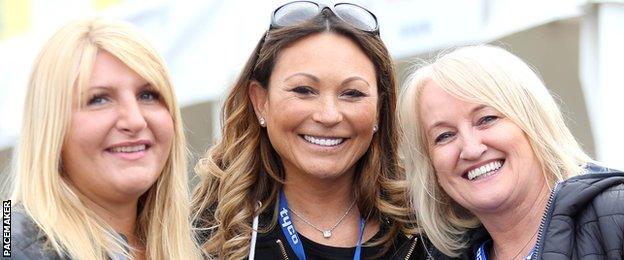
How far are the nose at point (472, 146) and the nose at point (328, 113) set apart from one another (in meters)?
0.54

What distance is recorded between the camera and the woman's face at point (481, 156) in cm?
377

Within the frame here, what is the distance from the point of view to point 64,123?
3387 mm

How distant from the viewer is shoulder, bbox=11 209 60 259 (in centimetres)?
322

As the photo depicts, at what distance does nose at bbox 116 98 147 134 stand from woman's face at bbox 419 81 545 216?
3.40 ft

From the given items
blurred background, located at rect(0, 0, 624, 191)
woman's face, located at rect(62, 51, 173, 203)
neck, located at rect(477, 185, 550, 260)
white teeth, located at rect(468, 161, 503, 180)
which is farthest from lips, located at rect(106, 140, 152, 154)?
neck, located at rect(477, 185, 550, 260)

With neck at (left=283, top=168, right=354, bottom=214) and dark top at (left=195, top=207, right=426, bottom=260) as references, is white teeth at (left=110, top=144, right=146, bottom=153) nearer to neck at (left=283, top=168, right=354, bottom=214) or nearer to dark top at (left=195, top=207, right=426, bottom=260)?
dark top at (left=195, top=207, right=426, bottom=260)

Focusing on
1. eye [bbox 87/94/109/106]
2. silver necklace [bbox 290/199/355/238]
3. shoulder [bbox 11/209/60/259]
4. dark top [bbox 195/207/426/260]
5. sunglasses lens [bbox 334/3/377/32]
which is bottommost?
dark top [bbox 195/207/426/260]

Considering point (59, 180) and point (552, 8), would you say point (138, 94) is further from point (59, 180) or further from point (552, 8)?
point (552, 8)

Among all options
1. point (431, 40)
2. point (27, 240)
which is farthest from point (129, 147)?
point (431, 40)

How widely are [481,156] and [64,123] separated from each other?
4.40ft

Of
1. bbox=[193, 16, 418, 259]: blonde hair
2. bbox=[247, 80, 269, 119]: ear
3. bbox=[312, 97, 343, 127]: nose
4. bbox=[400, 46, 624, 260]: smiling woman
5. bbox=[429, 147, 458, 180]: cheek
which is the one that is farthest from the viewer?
bbox=[247, 80, 269, 119]: ear

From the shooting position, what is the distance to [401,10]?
6.02 metres

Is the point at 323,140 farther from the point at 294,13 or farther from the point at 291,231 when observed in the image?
the point at 294,13

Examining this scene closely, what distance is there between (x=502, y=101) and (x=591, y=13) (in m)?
1.66
